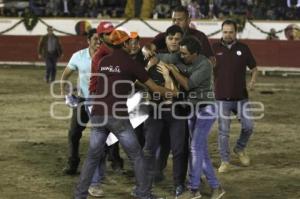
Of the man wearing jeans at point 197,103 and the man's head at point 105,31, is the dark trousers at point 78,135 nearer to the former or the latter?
the man wearing jeans at point 197,103

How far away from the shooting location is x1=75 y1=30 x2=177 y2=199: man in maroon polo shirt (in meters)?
6.48

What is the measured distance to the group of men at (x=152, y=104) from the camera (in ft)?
21.4

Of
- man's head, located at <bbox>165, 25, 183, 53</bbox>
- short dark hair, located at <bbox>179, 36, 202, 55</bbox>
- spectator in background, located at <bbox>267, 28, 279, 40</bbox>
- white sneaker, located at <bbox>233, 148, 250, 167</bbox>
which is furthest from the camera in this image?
spectator in background, located at <bbox>267, 28, 279, 40</bbox>

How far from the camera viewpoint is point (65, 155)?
31.7 feet

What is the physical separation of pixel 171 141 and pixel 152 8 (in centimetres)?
2107

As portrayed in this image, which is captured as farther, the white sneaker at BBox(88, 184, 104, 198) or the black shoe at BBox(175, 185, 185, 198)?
the white sneaker at BBox(88, 184, 104, 198)

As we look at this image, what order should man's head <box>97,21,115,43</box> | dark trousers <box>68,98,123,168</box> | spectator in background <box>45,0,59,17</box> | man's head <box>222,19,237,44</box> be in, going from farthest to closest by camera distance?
spectator in background <box>45,0,59,17</box>
man's head <box>222,19,237,44</box>
dark trousers <box>68,98,123,168</box>
man's head <box>97,21,115,43</box>

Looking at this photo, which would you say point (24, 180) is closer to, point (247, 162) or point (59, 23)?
point (247, 162)

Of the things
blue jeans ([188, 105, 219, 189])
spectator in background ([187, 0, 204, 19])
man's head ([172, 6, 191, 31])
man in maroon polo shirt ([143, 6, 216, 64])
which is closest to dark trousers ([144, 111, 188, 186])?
blue jeans ([188, 105, 219, 189])

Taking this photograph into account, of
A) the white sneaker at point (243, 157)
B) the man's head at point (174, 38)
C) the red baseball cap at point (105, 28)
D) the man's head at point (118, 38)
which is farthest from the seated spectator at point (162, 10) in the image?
the man's head at point (118, 38)

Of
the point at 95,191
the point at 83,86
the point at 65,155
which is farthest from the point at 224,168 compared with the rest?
the point at 65,155

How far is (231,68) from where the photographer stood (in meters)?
8.88

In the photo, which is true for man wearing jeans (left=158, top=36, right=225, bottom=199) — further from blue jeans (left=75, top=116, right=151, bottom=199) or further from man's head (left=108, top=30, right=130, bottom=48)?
blue jeans (left=75, top=116, right=151, bottom=199)

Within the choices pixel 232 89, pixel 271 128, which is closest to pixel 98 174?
pixel 232 89
